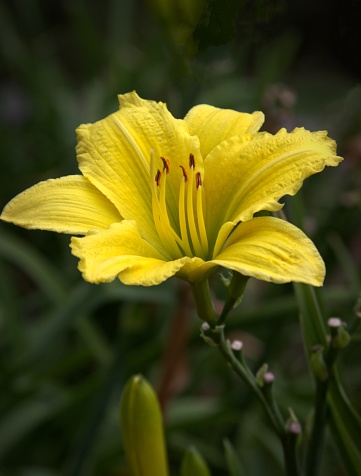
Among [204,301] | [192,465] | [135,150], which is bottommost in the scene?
[192,465]

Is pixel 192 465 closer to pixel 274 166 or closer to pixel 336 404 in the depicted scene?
pixel 336 404

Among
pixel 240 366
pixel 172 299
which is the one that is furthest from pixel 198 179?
pixel 172 299

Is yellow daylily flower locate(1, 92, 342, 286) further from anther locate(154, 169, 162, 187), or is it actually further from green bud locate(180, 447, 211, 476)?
green bud locate(180, 447, 211, 476)

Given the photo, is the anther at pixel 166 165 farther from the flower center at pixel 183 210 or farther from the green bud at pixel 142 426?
the green bud at pixel 142 426

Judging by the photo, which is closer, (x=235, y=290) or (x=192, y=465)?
(x=235, y=290)

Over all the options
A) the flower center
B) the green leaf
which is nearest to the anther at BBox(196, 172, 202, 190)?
the flower center

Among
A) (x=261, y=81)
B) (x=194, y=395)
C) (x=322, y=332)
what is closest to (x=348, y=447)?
(x=322, y=332)
